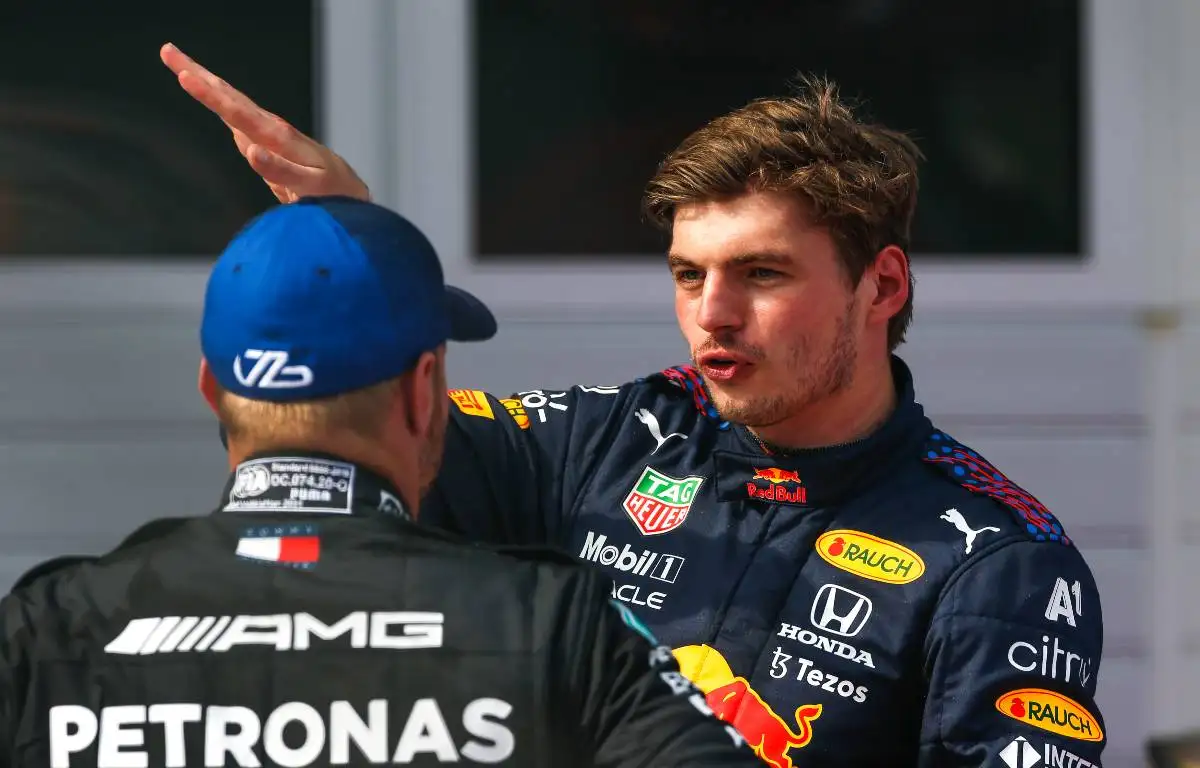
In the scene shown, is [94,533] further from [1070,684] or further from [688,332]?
[1070,684]

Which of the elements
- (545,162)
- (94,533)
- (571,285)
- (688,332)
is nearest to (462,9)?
A: (545,162)

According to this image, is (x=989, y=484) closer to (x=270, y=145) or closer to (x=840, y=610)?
(x=840, y=610)

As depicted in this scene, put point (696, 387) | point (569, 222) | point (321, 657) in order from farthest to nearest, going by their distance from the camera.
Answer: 1. point (569, 222)
2. point (696, 387)
3. point (321, 657)

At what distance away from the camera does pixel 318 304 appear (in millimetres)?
1587

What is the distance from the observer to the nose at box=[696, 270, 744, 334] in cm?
226

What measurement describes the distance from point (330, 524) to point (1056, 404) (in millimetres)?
2760

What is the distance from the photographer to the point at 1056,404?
389cm

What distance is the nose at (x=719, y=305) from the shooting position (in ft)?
7.41

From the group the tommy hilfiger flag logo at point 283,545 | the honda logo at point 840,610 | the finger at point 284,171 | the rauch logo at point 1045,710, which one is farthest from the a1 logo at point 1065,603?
the finger at point 284,171

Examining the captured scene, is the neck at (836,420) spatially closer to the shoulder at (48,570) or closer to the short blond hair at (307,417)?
the short blond hair at (307,417)

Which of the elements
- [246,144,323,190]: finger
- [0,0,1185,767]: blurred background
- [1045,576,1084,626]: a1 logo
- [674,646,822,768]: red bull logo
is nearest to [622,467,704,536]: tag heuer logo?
[674,646,822,768]: red bull logo

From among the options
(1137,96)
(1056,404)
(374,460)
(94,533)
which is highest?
(1137,96)

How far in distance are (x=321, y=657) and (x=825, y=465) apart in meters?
1.00

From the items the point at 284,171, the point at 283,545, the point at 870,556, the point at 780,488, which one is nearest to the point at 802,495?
the point at 780,488
